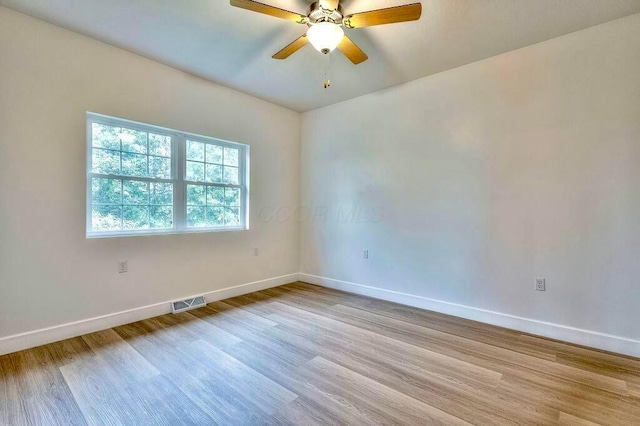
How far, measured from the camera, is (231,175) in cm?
379

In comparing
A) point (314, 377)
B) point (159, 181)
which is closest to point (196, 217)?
point (159, 181)

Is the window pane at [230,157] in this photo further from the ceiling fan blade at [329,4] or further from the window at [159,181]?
the ceiling fan blade at [329,4]

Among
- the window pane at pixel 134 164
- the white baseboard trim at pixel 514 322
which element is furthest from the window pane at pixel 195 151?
the white baseboard trim at pixel 514 322

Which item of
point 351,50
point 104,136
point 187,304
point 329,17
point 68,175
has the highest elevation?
point 329,17

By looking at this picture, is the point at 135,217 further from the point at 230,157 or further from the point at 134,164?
the point at 230,157

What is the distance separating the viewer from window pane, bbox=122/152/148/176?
112 inches

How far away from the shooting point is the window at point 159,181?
2707mm

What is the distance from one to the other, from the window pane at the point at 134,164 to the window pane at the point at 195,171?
0.46m

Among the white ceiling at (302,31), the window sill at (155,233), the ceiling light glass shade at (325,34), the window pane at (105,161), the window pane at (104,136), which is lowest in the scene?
the window sill at (155,233)

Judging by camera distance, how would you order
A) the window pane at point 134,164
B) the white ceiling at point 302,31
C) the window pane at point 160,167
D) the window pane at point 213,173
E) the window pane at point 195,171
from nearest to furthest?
the white ceiling at point 302,31, the window pane at point 134,164, the window pane at point 160,167, the window pane at point 195,171, the window pane at point 213,173

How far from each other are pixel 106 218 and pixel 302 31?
2.51m

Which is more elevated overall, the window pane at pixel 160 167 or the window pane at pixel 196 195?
the window pane at pixel 160 167

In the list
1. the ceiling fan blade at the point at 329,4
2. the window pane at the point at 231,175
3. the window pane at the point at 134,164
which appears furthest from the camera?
the window pane at the point at 231,175

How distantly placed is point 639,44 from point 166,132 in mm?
4283
